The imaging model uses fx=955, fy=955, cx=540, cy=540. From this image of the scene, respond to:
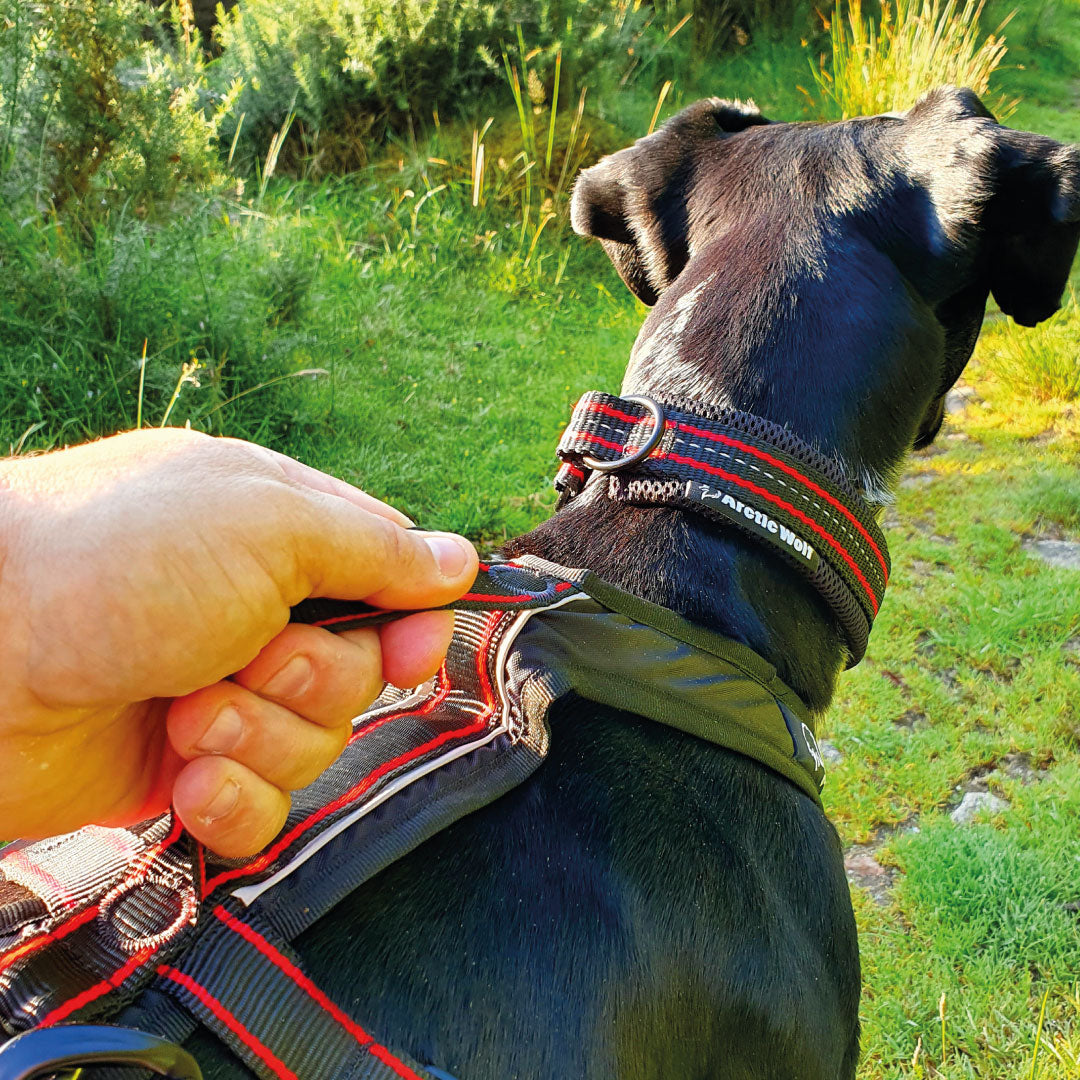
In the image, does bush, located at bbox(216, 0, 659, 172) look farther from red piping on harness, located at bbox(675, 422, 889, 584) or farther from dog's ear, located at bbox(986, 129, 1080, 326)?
red piping on harness, located at bbox(675, 422, 889, 584)

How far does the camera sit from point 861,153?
1.80m

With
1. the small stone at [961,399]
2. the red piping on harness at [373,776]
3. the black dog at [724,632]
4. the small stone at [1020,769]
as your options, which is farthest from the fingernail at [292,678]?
the small stone at [961,399]

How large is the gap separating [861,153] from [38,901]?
1764mm

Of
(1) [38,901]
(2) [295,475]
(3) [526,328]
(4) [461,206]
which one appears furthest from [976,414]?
(1) [38,901]

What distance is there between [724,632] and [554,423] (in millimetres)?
2921

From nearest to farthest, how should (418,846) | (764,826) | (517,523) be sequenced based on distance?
(418,846)
(764,826)
(517,523)

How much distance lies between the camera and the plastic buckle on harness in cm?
76

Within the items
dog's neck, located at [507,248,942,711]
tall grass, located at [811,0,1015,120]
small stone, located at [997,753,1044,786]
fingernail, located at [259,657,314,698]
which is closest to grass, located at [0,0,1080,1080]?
small stone, located at [997,753,1044,786]

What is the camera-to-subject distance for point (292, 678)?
1.11m

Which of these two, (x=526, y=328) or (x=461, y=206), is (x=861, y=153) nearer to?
(x=526, y=328)

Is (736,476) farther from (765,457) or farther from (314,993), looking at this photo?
(314,993)

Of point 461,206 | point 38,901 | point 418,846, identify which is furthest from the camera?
point 461,206

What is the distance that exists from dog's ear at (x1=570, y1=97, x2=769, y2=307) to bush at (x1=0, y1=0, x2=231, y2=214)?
2.35 metres

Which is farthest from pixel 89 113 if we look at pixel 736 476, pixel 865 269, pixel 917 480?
pixel 917 480
